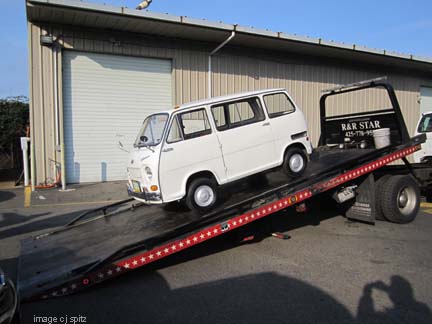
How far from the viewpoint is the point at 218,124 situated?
229 inches

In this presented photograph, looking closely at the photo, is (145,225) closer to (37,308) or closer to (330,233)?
(37,308)

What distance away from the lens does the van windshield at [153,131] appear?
219 inches

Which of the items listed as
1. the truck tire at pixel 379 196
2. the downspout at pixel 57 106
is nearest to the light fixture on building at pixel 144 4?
the downspout at pixel 57 106

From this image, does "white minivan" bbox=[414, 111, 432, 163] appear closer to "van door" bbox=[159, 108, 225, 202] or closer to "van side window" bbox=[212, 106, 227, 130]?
"van side window" bbox=[212, 106, 227, 130]

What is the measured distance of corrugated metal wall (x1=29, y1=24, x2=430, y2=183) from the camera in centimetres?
1141

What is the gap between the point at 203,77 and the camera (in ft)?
46.4

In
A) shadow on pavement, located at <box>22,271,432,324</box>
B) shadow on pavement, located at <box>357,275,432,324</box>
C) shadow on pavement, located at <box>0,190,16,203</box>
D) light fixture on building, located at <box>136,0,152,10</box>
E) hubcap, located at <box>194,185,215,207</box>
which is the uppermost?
light fixture on building, located at <box>136,0,152,10</box>

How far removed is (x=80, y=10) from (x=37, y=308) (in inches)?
366

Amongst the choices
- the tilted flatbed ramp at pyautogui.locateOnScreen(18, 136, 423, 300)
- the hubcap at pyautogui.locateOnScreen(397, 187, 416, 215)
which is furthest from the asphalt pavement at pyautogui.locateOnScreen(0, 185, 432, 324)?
the hubcap at pyautogui.locateOnScreen(397, 187, 416, 215)

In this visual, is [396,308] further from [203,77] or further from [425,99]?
[425,99]

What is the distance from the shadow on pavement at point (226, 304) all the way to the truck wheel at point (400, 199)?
9.21 ft

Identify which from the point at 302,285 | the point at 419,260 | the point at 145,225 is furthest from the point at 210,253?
the point at 419,260

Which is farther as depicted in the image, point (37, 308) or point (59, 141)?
point (59, 141)

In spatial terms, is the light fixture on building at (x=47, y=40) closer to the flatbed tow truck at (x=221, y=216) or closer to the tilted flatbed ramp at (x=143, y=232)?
the flatbed tow truck at (x=221, y=216)
